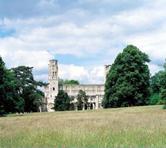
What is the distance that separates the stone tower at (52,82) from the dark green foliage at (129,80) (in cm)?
9959

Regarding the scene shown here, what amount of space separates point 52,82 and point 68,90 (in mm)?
6465

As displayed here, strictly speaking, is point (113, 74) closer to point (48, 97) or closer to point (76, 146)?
point (76, 146)

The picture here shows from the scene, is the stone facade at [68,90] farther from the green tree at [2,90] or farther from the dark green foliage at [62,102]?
the green tree at [2,90]

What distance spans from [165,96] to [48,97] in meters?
131

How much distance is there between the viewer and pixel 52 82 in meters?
179

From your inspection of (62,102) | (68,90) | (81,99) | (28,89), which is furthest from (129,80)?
(68,90)

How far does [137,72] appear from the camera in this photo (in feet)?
249

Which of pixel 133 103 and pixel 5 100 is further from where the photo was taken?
pixel 133 103

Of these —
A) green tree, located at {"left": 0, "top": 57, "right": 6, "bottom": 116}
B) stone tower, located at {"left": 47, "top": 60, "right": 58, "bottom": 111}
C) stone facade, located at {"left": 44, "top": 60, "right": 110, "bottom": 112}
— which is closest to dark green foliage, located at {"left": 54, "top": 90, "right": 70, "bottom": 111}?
stone facade, located at {"left": 44, "top": 60, "right": 110, "bottom": 112}

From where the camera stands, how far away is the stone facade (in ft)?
585

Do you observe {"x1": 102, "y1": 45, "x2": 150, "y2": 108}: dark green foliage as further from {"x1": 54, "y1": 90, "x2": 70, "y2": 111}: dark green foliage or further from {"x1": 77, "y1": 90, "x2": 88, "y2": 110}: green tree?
{"x1": 77, "y1": 90, "x2": 88, "y2": 110}: green tree

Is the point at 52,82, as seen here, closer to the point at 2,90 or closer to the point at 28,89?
the point at 28,89

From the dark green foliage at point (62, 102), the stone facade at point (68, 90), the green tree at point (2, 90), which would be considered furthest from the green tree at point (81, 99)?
the green tree at point (2, 90)

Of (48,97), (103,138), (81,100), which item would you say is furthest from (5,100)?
(48,97)
